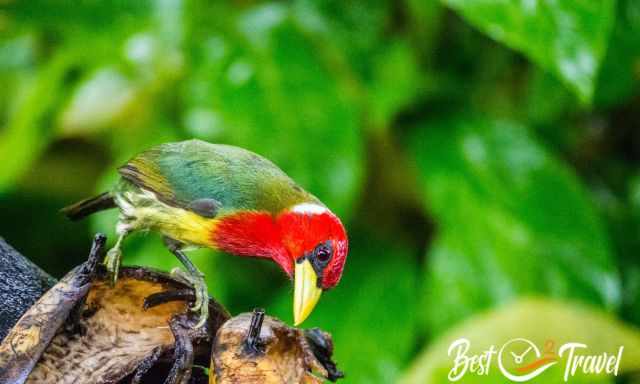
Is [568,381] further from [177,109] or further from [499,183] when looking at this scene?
[177,109]

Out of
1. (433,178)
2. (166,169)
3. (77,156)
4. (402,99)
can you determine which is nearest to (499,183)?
(433,178)

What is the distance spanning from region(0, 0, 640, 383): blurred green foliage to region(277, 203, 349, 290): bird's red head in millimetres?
761

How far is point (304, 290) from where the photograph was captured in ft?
1.72

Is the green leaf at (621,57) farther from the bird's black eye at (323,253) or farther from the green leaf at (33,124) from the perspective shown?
the bird's black eye at (323,253)

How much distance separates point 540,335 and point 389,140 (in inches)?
22.2

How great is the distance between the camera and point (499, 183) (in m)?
1.61

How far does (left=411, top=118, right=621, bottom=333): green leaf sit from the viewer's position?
148cm

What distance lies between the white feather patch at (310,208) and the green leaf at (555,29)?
0.60 m

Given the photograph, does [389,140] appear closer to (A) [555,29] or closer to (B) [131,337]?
(A) [555,29]

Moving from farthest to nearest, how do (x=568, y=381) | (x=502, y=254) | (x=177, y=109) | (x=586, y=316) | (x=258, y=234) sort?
(x=177, y=109) < (x=502, y=254) < (x=586, y=316) < (x=568, y=381) < (x=258, y=234)

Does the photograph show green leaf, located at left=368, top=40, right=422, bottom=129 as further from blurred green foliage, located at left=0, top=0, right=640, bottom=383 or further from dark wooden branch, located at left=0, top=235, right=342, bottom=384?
dark wooden branch, located at left=0, top=235, right=342, bottom=384

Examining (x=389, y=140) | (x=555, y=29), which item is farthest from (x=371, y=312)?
(x=555, y=29)

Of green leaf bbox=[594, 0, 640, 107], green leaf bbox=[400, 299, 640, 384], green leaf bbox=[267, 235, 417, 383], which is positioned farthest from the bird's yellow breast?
green leaf bbox=[594, 0, 640, 107]

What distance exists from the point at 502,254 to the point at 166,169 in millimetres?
1046
